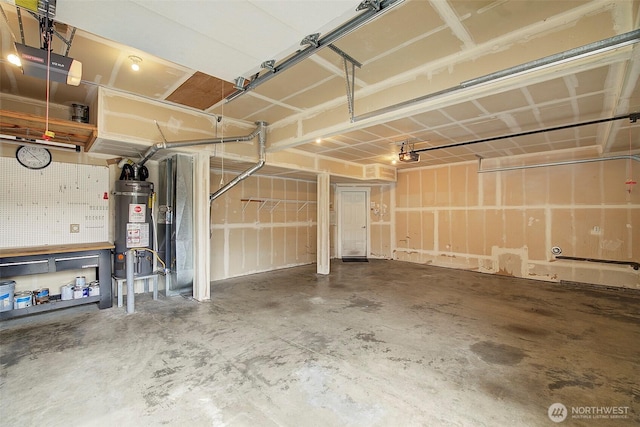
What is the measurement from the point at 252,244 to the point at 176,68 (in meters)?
3.86

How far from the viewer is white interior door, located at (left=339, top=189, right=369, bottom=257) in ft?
25.8

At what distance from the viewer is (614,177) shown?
4805mm

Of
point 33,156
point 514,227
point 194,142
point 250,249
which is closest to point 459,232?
point 514,227

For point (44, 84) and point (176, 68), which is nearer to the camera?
point (176, 68)

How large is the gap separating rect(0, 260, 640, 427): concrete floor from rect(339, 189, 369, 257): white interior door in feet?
12.1

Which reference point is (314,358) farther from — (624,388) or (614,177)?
(614,177)

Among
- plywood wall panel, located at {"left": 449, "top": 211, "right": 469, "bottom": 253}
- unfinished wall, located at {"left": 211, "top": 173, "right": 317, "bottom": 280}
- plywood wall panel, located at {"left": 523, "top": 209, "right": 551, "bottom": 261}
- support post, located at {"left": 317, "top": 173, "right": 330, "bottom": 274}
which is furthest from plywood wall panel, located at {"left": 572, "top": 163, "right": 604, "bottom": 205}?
unfinished wall, located at {"left": 211, "top": 173, "right": 317, "bottom": 280}

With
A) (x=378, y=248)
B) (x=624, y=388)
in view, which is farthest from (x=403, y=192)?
(x=624, y=388)

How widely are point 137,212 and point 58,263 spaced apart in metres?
1.01

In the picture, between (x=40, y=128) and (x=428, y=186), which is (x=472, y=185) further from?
(x=40, y=128)

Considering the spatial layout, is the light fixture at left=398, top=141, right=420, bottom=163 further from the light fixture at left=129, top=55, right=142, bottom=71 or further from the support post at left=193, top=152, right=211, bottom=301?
the light fixture at left=129, top=55, right=142, bottom=71

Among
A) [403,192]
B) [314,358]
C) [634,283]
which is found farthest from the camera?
[403,192]

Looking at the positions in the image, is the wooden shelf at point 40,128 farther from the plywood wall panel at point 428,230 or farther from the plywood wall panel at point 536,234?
the plywood wall panel at point 536,234

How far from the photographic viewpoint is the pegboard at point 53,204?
3.35m
